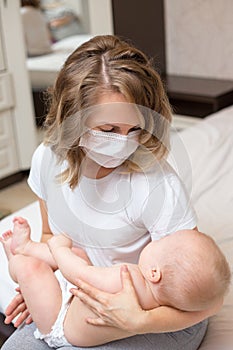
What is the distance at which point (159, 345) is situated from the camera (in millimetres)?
1176

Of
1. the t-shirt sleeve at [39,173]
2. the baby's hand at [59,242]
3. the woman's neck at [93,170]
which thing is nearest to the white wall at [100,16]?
the t-shirt sleeve at [39,173]

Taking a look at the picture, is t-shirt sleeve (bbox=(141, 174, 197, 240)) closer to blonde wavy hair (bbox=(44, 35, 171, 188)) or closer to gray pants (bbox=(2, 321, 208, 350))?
blonde wavy hair (bbox=(44, 35, 171, 188))

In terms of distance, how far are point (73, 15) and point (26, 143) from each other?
835 millimetres

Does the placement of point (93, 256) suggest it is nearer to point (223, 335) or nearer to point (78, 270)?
point (78, 270)

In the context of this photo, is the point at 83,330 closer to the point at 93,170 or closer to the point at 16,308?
the point at 16,308

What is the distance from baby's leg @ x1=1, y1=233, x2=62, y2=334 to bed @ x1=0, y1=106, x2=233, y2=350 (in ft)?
0.77

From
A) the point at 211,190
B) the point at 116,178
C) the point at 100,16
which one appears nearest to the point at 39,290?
the point at 116,178

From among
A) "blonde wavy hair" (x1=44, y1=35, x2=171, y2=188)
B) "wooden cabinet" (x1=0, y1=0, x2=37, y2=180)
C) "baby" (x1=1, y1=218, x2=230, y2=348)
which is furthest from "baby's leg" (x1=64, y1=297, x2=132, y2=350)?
"wooden cabinet" (x1=0, y1=0, x2=37, y2=180)

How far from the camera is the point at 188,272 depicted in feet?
3.43

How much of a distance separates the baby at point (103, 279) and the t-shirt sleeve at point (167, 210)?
0.08m

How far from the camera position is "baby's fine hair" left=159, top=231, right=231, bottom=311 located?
3.43ft

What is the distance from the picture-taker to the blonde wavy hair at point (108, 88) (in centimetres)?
120

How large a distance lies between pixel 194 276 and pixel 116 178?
1.18 feet

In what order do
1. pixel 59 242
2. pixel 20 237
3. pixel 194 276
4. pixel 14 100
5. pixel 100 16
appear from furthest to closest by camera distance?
pixel 100 16 → pixel 14 100 → pixel 20 237 → pixel 59 242 → pixel 194 276
